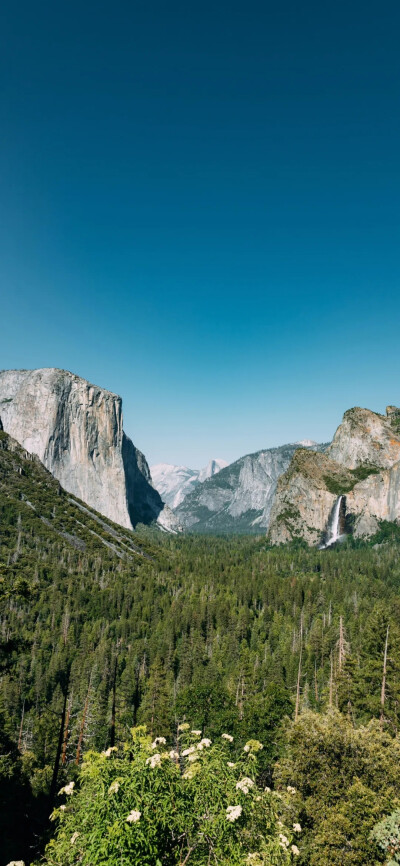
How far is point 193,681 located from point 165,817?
61731mm

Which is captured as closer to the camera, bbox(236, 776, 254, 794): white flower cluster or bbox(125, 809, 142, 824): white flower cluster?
bbox(125, 809, 142, 824): white flower cluster

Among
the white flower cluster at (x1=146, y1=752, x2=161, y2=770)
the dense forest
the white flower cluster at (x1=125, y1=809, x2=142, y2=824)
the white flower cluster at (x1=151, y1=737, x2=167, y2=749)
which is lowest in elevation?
the dense forest

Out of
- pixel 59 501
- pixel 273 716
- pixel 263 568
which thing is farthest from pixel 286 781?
pixel 59 501

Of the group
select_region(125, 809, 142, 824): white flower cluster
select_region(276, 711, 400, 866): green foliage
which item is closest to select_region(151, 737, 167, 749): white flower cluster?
select_region(125, 809, 142, 824): white flower cluster

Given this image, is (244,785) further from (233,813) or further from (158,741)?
(158,741)

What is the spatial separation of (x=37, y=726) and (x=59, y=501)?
13805cm

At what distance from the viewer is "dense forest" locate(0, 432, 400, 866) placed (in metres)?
15.2

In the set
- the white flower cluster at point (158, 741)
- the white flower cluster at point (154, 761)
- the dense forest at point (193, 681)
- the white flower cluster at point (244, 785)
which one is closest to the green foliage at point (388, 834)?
the dense forest at point (193, 681)

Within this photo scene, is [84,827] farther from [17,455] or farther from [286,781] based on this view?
[17,455]

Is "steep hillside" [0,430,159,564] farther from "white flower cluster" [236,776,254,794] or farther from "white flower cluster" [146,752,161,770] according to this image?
"white flower cluster" [146,752,161,770]

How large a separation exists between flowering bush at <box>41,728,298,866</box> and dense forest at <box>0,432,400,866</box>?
0.09 metres

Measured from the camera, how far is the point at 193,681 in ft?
210

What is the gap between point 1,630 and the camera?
91625 mm

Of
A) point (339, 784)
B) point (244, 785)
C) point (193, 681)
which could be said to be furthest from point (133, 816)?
point (193, 681)
